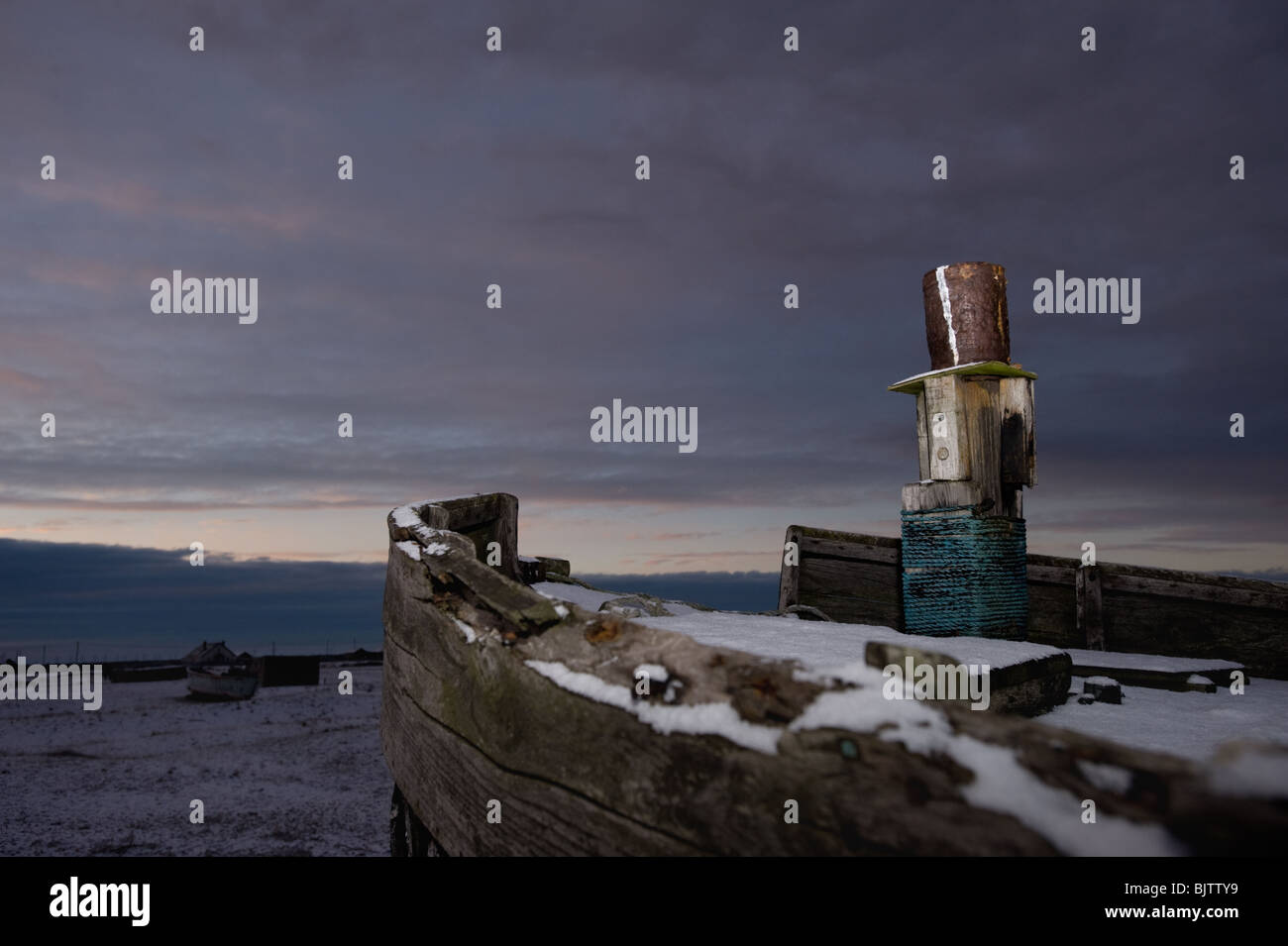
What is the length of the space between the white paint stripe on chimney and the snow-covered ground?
13.7m

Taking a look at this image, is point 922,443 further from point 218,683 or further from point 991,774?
point 218,683

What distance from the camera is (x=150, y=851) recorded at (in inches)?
590

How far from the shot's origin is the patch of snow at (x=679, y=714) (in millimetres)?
1388

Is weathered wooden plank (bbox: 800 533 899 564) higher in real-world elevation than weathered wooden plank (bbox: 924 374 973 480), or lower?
lower

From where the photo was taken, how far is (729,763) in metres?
1.40

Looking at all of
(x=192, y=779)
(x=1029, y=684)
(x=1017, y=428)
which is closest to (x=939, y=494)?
(x=1017, y=428)

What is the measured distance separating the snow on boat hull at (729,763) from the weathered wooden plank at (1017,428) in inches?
182

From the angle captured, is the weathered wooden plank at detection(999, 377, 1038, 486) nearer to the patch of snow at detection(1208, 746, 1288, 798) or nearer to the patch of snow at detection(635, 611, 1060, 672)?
the patch of snow at detection(635, 611, 1060, 672)

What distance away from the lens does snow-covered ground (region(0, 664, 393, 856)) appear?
16.1 metres
